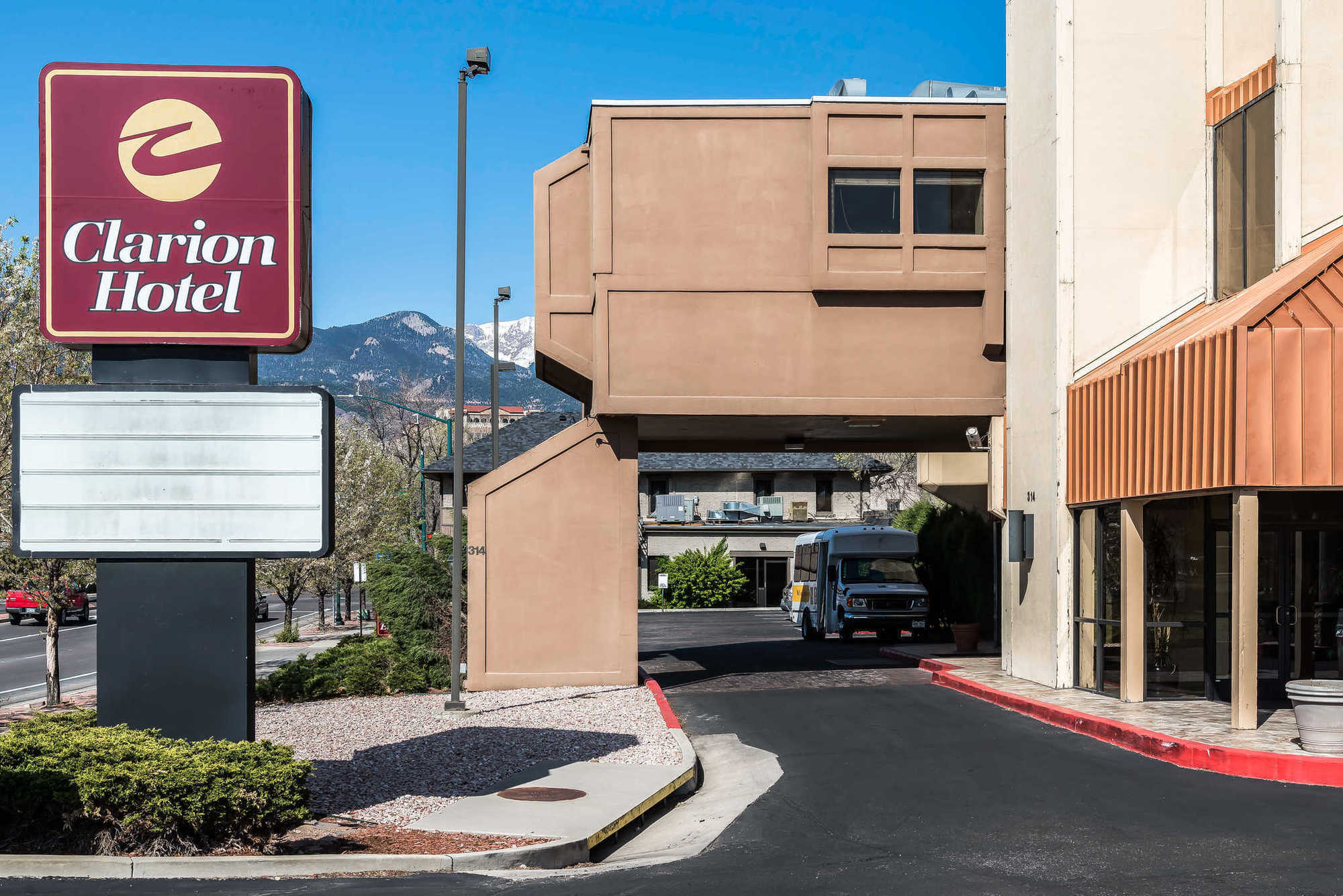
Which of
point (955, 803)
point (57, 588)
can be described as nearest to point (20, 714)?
point (57, 588)

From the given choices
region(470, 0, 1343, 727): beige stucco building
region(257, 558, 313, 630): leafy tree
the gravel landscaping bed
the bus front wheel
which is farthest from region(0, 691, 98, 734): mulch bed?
region(257, 558, 313, 630): leafy tree

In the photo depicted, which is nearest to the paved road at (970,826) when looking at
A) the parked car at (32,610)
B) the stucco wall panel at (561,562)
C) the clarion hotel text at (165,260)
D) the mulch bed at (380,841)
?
the mulch bed at (380,841)

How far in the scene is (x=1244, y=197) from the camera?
18578 millimetres

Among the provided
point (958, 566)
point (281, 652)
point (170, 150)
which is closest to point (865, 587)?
point (958, 566)

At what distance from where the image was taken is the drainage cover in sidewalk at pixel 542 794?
12.8m

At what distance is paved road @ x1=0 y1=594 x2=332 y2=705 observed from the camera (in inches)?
1195

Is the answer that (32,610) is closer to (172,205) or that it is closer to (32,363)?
(32,363)

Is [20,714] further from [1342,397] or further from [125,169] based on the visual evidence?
[1342,397]

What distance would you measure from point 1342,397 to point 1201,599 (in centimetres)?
420

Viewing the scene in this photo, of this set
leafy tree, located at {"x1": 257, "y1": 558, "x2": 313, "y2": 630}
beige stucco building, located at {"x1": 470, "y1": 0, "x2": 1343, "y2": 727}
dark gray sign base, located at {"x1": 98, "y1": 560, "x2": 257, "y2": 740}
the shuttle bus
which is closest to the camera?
dark gray sign base, located at {"x1": 98, "y1": 560, "x2": 257, "y2": 740}

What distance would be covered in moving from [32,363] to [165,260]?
16.3m

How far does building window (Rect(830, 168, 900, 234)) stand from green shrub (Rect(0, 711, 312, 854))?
590 inches

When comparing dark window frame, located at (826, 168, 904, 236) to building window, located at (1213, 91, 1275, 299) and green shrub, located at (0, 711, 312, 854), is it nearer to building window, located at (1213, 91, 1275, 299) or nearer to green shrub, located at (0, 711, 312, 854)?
building window, located at (1213, 91, 1275, 299)

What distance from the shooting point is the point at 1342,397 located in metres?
14.7
